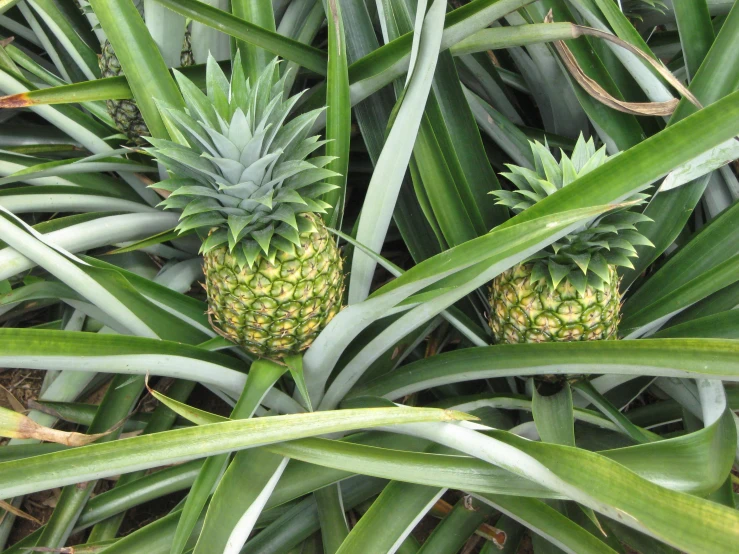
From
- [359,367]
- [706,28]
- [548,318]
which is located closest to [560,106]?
[706,28]

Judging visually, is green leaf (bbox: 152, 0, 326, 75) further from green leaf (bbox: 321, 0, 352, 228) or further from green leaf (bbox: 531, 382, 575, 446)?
green leaf (bbox: 531, 382, 575, 446)

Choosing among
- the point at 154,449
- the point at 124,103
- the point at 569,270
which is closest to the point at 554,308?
the point at 569,270

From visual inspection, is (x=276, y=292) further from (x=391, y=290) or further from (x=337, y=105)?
(x=337, y=105)

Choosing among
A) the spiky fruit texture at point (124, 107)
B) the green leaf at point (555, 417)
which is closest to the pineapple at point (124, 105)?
the spiky fruit texture at point (124, 107)

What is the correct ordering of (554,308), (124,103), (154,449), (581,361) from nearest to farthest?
(154,449), (581,361), (554,308), (124,103)

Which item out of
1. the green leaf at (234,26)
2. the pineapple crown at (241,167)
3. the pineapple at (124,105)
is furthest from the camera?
the pineapple at (124,105)

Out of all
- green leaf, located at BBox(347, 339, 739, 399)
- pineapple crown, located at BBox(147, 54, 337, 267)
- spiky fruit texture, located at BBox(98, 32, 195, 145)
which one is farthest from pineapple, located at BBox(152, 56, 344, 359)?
spiky fruit texture, located at BBox(98, 32, 195, 145)

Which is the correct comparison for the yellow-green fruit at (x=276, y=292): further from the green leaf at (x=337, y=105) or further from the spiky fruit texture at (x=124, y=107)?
the spiky fruit texture at (x=124, y=107)
